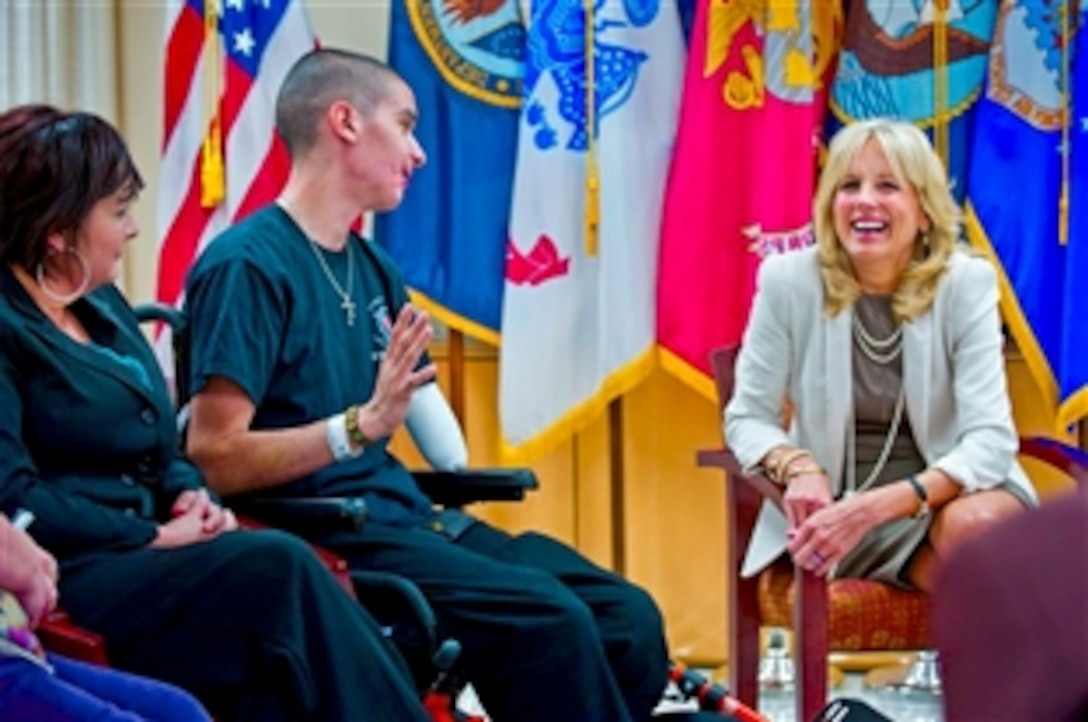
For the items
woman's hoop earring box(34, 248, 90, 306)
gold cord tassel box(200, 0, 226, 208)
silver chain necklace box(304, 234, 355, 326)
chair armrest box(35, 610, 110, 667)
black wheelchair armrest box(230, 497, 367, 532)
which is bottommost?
chair armrest box(35, 610, 110, 667)

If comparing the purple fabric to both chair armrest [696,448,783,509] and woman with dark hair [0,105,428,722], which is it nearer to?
Answer: woman with dark hair [0,105,428,722]

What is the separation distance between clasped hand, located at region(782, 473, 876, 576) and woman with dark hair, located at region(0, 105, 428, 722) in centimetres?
89

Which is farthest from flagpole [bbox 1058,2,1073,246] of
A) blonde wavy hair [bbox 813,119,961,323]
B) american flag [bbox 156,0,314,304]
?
american flag [bbox 156,0,314,304]

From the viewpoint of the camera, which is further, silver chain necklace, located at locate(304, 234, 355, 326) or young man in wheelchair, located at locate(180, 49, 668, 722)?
silver chain necklace, located at locate(304, 234, 355, 326)

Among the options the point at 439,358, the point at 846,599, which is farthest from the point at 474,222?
the point at 846,599

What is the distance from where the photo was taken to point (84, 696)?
1.71 m

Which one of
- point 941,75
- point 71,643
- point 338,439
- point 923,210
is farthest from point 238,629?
point 941,75

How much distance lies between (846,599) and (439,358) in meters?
1.65

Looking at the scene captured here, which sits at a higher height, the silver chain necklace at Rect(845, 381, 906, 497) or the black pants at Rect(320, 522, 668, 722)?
the silver chain necklace at Rect(845, 381, 906, 497)

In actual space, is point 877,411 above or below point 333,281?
below

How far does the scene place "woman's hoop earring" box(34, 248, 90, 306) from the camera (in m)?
2.12

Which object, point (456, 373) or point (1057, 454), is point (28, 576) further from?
point (456, 373)

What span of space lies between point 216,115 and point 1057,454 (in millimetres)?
2065

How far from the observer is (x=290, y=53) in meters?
3.96
